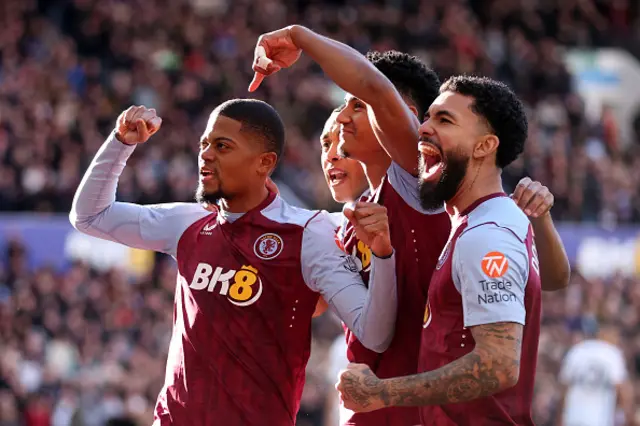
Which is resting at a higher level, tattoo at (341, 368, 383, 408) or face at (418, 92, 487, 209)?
face at (418, 92, 487, 209)

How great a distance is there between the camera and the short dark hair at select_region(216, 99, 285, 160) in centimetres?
532

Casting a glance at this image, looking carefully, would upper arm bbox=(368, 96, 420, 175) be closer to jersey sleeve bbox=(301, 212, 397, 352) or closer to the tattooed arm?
jersey sleeve bbox=(301, 212, 397, 352)

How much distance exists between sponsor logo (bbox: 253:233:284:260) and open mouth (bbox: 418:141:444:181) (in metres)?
0.86

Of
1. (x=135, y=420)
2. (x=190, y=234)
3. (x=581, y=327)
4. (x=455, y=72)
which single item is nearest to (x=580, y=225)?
(x=581, y=327)

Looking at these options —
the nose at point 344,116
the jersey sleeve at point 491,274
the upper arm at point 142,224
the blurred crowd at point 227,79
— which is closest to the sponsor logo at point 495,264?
the jersey sleeve at point 491,274

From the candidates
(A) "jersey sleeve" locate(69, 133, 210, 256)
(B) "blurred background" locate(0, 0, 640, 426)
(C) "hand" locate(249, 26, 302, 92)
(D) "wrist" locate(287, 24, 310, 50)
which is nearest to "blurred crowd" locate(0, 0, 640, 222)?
(B) "blurred background" locate(0, 0, 640, 426)

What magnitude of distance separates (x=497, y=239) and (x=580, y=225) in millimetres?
14536

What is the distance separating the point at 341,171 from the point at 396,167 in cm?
59

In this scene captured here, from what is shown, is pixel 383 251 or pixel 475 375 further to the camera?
pixel 383 251

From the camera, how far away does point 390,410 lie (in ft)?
16.4

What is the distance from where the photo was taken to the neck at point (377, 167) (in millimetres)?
5227

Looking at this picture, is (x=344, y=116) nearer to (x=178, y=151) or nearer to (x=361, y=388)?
(x=361, y=388)

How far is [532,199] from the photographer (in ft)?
16.7

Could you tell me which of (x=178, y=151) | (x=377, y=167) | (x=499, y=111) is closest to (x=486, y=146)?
(x=499, y=111)
